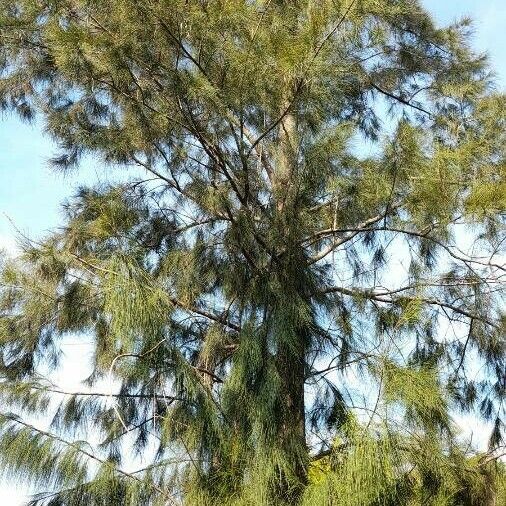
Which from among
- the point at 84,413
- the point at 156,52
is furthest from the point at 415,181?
the point at 84,413

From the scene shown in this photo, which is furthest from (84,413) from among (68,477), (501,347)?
(501,347)

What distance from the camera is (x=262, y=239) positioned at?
3938mm

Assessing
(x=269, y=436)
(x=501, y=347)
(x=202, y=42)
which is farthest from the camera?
(x=501, y=347)

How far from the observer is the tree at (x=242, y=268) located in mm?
3035

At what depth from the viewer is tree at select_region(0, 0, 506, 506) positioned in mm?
3035

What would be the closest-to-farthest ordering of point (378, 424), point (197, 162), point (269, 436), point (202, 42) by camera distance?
point (378, 424) < point (269, 436) < point (202, 42) < point (197, 162)

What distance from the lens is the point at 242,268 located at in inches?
161

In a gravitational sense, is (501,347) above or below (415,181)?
below

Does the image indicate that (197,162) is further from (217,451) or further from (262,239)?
A: (217,451)

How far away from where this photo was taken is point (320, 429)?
3.73 meters

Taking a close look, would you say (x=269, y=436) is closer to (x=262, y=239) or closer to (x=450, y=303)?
(x=262, y=239)

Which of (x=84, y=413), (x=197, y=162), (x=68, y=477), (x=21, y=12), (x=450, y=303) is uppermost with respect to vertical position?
(x=21, y=12)

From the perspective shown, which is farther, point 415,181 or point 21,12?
point 21,12

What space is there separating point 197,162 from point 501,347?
2110 mm
